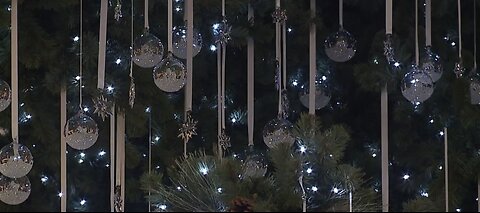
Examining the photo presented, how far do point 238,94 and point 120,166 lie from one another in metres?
0.54

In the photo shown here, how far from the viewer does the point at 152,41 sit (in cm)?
191

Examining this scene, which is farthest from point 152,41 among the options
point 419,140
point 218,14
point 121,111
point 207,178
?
point 419,140

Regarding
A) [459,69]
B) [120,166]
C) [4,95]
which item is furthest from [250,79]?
[4,95]

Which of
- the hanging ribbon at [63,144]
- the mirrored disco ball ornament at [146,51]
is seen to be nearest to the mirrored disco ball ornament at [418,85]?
the mirrored disco ball ornament at [146,51]

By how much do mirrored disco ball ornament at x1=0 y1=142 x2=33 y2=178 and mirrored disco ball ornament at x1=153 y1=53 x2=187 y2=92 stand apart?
33cm

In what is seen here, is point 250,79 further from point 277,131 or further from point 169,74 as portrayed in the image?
point 169,74

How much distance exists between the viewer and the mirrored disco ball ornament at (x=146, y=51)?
1905 mm

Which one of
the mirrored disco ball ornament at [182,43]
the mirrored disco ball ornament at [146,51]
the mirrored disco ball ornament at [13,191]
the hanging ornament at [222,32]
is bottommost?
the mirrored disco ball ornament at [13,191]

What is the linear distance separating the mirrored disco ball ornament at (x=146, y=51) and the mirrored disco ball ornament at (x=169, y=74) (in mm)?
61

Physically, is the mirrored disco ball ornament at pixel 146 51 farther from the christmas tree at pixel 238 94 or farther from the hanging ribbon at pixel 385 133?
the hanging ribbon at pixel 385 133

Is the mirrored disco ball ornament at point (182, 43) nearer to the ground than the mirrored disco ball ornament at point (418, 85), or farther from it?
farther from it

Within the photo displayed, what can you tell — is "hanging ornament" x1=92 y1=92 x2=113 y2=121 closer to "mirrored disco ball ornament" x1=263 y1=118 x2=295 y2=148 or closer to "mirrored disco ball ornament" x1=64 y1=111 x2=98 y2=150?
"mirrored disco ball ornament" x1=64 y1=111 x2=98 y2=150

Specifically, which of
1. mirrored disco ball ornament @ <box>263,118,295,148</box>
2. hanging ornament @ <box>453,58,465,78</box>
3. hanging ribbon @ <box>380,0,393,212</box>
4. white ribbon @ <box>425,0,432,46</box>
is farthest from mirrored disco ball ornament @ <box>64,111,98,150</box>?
hanging ornament @ <box>453,58,465,78</box>

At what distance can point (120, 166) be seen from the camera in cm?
210
